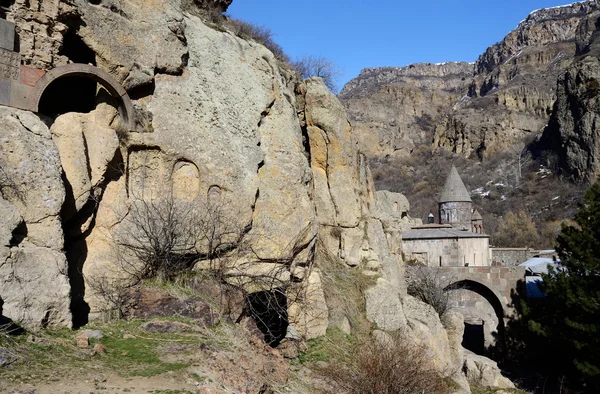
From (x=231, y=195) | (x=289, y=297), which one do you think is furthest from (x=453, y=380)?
(x=231, y=195)

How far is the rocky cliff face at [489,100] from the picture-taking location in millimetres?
84500

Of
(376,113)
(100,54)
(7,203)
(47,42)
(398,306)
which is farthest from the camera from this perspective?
(376,113)

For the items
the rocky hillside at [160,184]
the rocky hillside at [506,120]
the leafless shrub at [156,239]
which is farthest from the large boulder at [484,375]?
the rocky hillside at [506,120]

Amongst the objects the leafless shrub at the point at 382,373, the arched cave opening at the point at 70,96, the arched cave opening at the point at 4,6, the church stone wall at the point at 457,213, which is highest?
the church stone wall at the point at 457,213

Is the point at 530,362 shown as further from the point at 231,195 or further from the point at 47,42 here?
the point at 47,42

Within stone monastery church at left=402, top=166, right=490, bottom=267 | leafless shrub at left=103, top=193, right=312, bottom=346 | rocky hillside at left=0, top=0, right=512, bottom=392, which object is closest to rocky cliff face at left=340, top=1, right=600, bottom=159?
stone monastery church at left=402, top=166, right=490, bottom=267

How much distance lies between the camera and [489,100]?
96.4 meters

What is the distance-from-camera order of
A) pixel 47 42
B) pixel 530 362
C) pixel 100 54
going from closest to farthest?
pixel 47 42 < pixel 100 54 < pixel 530 362

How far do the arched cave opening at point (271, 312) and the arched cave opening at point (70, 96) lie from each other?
10.4ft

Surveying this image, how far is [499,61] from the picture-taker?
129500mm

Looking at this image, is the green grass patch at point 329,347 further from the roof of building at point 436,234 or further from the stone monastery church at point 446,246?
the roof of building at point 436,234

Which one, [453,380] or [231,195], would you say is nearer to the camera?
[231,195]

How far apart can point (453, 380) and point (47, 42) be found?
817 centimetres

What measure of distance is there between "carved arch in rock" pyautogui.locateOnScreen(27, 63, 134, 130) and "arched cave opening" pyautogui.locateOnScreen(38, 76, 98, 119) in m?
0.42
